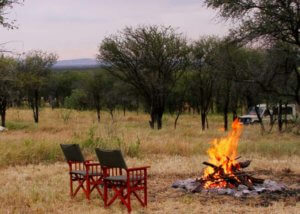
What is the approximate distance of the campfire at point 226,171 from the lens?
1069 cm

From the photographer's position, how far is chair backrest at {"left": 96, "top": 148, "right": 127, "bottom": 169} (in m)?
8.77

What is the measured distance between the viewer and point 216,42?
115 feet

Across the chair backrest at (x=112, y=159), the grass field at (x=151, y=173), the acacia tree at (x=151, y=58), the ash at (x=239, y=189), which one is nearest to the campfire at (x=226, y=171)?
the ash at (x=239, y=189)

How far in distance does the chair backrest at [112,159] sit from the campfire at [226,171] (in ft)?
7.63

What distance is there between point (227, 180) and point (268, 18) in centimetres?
707

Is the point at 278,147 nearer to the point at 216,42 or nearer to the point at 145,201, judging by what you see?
the point at 145,201

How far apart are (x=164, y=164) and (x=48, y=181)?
3642 millimetres

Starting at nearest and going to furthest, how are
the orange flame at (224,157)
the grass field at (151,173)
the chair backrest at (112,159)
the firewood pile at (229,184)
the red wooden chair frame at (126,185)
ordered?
the chair backrest at (112,159)
the red wooden chair frame at (126,185)
the grass field at (151,173)
the firewood pile at (229,184)
the orange flame at (224,157)

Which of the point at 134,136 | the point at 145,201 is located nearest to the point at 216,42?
the point at 134,136

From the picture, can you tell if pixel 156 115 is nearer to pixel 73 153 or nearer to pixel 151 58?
pixel 151 58

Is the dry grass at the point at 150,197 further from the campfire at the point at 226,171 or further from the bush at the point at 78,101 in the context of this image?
the bush at the point at 78,101

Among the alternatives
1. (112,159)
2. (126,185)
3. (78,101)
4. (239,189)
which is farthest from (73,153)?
(78,101)

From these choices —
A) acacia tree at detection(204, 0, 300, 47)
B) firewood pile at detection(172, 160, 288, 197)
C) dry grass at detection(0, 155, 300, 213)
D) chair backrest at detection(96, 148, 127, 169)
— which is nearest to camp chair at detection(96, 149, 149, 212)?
chair backrest at detection(96, 148, 127, 169)

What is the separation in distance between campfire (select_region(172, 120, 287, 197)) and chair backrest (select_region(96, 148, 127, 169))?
6.98ft
